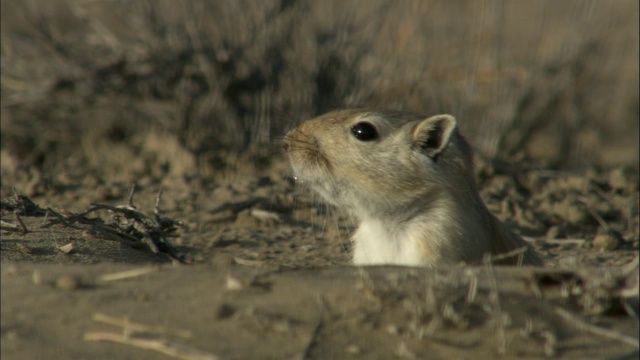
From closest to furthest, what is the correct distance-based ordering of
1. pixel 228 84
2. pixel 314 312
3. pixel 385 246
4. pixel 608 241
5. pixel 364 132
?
pixel 314 312 → pixel 385 246 → pixel 364 132 → pixel 608 241 → pixel 228 84

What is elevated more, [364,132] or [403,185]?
[364,132]

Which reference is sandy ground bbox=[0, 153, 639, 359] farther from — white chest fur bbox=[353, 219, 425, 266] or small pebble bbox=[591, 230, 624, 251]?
small pebble bbox=[591, 230, 624, 251]

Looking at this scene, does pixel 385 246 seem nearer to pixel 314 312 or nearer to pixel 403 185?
pixel 403 185

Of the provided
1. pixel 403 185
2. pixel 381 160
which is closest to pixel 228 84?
pixel 381 160

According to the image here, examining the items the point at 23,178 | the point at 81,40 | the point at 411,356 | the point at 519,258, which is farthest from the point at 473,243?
the point at 81,40

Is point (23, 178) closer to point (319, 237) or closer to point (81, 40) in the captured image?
point (81, 40)

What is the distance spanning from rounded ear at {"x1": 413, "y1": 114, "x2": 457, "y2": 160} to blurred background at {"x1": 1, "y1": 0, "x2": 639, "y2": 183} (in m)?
2.50

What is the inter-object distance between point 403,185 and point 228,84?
10.7ft

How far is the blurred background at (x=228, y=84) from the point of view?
7.54 meters

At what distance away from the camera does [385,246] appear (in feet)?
15.6

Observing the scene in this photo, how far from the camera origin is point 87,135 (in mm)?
8102

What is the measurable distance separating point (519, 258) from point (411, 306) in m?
1.49

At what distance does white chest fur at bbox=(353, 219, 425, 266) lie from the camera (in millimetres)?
4586

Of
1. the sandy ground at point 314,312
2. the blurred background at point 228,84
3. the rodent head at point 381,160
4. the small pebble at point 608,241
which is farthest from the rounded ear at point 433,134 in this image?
the blurred background at point 228,84
